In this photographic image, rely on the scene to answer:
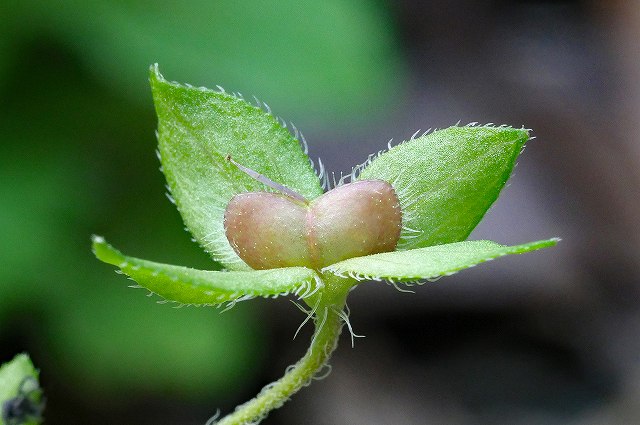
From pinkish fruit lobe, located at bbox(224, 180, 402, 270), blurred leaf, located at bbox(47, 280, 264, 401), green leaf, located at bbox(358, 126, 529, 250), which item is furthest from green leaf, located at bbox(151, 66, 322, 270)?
blurred leaf, located at bbox(47, 280, 264, 401)

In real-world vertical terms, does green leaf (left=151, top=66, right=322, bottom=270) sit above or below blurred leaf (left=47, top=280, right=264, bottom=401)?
below

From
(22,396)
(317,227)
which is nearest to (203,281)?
(317,227)

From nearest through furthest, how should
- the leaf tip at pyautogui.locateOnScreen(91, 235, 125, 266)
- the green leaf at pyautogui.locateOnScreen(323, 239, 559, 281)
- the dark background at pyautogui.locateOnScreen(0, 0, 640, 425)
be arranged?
the leaf tip at pyautogui.locateOnScreen(91, 235, 125, 266), the green leaf at pyautogui.locateOnScreen(323, 239, 559, 281), the dark background at pyautogui.locateOnScreen(0, 0, 640, 425)

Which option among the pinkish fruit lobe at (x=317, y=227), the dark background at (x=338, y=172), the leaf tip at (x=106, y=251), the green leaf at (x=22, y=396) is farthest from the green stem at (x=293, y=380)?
the dark background at (x=338, y=172)

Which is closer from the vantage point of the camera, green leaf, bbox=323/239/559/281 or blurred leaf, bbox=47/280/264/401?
green leaf, bbox=323/239/559/281

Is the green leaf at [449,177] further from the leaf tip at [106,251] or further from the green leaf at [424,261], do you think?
the leaf tip at [106,251]

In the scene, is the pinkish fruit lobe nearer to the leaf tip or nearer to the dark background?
the leaf tip
